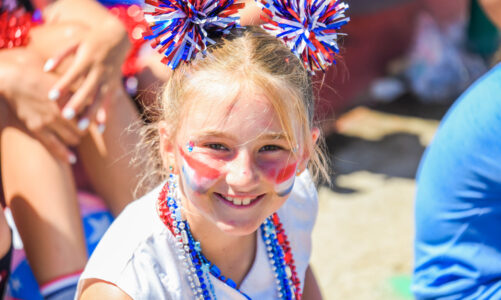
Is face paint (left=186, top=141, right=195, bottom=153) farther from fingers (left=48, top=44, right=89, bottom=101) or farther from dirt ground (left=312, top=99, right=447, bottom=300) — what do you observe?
dirt ground (left=312, top=99, right=447, bottom=300)

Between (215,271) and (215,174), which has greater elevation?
(215,174)

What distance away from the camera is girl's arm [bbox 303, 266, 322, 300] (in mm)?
1609

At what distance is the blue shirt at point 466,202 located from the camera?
1.57m

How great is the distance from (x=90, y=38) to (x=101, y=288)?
0.86 metres

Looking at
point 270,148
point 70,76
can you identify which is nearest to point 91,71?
point 70,76

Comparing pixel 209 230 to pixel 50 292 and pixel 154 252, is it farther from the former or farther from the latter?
pixel 50 292

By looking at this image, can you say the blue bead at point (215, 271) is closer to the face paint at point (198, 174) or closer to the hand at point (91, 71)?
the face paint at point (198, 174)

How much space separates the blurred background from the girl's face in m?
1.38

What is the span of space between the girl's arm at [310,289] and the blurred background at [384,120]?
35.9 inches

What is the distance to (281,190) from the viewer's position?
1.26m

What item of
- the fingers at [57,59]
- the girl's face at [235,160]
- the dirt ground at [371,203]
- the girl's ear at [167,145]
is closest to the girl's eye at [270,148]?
the girl's face at [235,160]

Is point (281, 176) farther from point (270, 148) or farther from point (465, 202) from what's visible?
point (465, 202)

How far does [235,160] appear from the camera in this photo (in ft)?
3.92

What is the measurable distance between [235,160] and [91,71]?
2.55 feet
